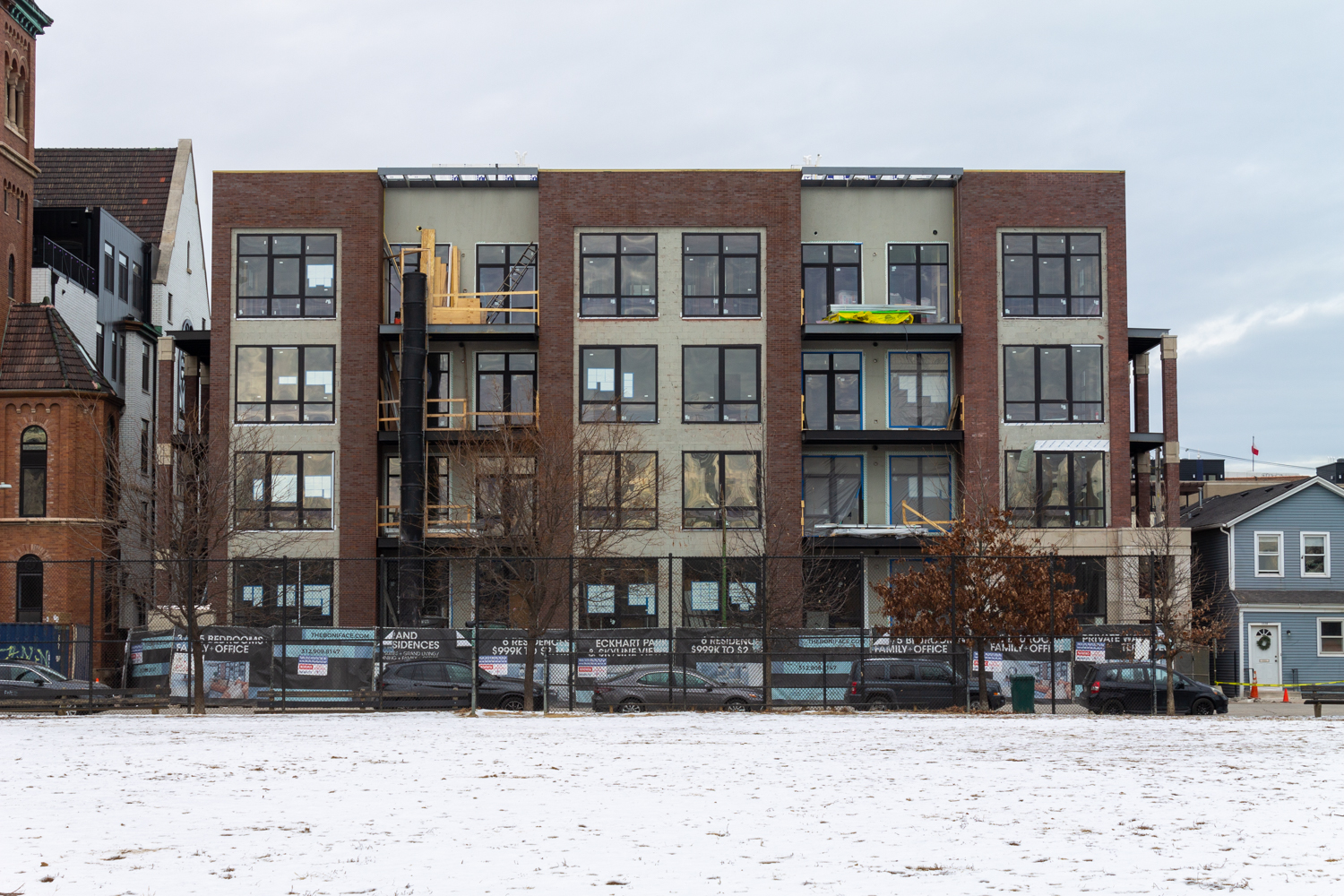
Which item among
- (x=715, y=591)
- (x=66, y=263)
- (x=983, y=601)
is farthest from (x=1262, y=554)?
(x=66, y=263)

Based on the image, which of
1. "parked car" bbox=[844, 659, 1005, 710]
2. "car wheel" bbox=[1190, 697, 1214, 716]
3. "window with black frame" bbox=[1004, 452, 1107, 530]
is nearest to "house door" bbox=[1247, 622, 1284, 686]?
"window with black frame" bbox=[1004, 452, 1107, 530]

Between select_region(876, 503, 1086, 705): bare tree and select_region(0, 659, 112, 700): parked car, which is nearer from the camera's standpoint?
select_region(876, 503, 1086, 705): bare tree

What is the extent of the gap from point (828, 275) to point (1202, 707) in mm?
19701

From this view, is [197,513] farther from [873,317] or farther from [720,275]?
[873,317]

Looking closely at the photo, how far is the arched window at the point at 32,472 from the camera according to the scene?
46.5m

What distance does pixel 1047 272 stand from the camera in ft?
147

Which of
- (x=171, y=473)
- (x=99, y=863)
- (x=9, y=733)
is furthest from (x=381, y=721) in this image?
(x=171, y=473)

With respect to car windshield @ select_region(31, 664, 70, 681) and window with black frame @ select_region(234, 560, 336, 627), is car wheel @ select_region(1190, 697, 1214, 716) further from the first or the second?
car windshield @ select_region(31, 664, 70, 681)

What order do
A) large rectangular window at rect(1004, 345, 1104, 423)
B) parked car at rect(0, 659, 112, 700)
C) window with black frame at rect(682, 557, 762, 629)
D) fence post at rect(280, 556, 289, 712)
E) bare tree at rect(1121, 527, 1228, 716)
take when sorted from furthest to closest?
large rectangular window at rect(1004, 345, 1104, 423) → window with black frame at rect(682, 557, 762, 629) → bare tree at rect(1121, 527, 1228, 716) → parked car at rect(0, 659, 112, 700) → fence post at rect(280, 556, 289, 712)

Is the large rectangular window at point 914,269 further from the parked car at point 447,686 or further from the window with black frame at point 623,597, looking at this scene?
the parked car at point 447,686

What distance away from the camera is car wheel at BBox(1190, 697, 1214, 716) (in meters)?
32.5

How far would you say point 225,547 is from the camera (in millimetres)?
40344

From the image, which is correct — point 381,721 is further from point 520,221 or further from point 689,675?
→ point 520,221

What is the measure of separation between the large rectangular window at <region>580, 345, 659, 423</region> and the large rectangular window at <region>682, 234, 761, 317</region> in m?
2.20
